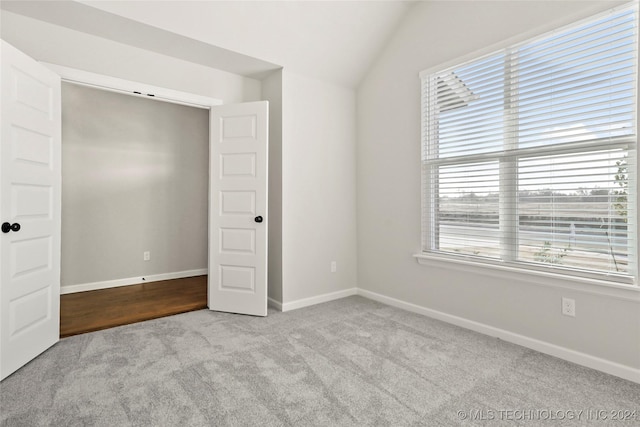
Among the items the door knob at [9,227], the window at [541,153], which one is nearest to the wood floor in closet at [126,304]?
the door knob at [9,227]

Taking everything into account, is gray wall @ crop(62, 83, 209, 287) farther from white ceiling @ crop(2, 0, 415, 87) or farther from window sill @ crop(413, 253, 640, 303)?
window sill @ crop(413, 253, 640, 303)

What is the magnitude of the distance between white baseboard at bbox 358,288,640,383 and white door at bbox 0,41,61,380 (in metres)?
3.12

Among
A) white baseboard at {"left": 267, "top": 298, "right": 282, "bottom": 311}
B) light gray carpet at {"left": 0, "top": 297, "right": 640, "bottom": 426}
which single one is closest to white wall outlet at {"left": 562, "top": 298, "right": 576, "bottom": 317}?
light gray carpet at {"left": 0, "top": 297, "right": 640, "bottom": 426}

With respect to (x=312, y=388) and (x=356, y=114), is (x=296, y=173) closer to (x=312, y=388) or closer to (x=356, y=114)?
(x=356, y=114)

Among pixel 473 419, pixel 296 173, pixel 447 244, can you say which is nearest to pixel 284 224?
pixel 296 173

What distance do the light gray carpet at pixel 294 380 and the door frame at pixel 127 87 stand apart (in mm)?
2144

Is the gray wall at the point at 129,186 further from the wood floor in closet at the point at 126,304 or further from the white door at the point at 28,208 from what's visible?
the white door at the point at 28,208

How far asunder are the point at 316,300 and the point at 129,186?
3037mm

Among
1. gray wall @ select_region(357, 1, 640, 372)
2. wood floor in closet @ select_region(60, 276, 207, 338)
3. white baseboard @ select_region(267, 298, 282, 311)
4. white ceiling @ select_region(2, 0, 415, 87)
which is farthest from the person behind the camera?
white baseboard @ select_region(267, 298, 282, 311)

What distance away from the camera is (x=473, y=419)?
5.61 feet

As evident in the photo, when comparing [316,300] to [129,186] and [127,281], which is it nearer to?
[127,281]

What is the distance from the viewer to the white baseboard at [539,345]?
2.11 m

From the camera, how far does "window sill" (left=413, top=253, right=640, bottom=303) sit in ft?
6.90

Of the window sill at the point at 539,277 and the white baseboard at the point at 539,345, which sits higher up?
the window sill at the point at 539,277
